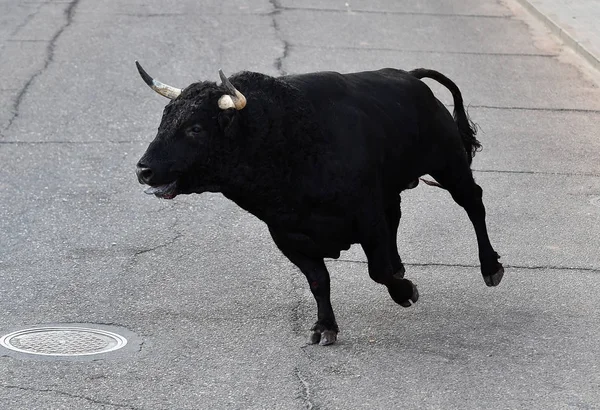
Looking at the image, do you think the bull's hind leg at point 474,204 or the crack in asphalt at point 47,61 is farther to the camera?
the crack in asphalt at point 47,61

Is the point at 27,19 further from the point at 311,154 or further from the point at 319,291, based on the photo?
the point at 311,154

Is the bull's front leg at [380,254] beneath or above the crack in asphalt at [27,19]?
above

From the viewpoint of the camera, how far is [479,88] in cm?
1245

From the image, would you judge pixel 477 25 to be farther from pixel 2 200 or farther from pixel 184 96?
pixel 184 96

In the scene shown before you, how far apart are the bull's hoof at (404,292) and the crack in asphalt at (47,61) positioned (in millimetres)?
5361

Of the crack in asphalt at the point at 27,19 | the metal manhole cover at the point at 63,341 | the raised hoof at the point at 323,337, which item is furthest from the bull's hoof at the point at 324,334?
the crack in asphalt at the point at 27,19

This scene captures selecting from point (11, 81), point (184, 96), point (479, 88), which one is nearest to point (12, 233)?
point (184, 96)

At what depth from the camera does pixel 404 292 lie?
6480 mm

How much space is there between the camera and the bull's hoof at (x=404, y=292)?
6438mm

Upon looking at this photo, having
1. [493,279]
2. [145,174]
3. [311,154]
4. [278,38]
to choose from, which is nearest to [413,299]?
[493,279]

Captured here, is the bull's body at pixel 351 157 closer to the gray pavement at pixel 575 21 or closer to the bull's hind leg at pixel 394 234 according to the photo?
the bull's hind leg at pixel 394 234

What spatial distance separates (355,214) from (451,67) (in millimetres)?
7610

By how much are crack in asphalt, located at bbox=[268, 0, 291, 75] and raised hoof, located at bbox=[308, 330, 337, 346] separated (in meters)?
6.70

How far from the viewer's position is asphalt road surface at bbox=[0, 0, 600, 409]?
227 inches
